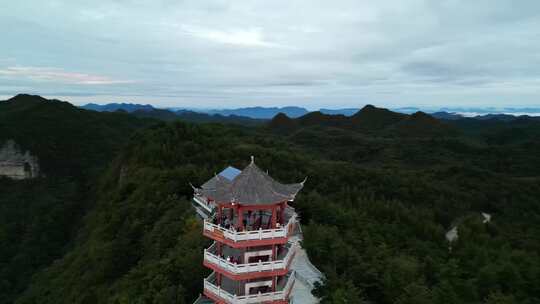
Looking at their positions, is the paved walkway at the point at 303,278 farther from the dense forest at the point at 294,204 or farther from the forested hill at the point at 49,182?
the forested hill at the point at 49,182

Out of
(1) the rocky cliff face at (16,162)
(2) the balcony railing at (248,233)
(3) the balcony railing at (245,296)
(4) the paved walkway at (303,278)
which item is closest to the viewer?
(2) the balcony railing at (248,233)

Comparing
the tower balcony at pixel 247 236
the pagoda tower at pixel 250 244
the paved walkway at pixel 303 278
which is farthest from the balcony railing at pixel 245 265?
the paved walkway at pixel 303 278

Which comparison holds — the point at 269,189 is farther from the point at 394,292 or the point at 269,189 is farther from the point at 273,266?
the point at 394,292

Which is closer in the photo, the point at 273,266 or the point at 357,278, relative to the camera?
the point at 273,266

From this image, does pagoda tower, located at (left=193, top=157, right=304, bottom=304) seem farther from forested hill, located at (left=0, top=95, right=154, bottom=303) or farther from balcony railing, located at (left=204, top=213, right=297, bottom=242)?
forested hill, located at (left=0, top=95, right=154, bottom=303)

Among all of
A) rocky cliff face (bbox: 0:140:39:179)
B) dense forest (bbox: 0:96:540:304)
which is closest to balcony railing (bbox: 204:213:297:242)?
dense forest (bbox: 0:96:540:304)

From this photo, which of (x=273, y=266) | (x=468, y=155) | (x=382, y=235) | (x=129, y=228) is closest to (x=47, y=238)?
(x=129, y=228)
